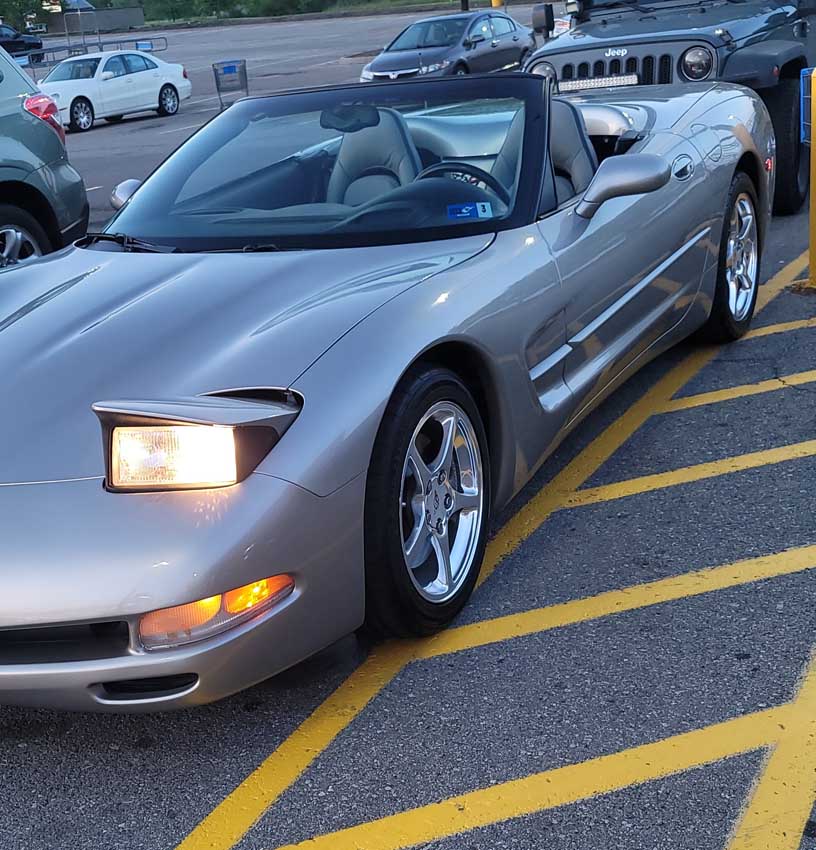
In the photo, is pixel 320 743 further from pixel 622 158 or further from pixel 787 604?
pixel 622 158

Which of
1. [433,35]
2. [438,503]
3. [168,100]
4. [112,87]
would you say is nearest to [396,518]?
[438,503]

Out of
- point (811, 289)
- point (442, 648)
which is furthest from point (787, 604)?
point (811, 289)

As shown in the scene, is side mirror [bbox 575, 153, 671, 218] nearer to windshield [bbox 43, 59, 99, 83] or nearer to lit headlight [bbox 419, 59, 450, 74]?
lit headlight [bbox 419, 59, 450, 74]

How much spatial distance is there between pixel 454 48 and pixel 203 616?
19803mm

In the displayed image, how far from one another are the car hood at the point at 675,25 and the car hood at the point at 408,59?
12296 millimetres

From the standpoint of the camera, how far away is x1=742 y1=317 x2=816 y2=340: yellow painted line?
5.65 metres

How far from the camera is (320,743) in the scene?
284 centimetres

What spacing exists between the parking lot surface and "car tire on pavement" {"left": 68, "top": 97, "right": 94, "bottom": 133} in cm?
1961

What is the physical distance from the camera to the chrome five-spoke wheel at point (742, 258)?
530 cm

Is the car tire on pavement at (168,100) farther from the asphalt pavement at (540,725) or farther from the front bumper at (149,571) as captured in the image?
the front bumper at (149,571)

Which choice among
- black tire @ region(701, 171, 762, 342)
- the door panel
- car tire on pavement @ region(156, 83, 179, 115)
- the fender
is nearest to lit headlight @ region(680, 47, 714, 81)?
the fender

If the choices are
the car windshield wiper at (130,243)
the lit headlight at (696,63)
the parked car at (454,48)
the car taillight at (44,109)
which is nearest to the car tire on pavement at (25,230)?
the car taillight at (44,109)

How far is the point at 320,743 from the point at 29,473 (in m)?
0.91

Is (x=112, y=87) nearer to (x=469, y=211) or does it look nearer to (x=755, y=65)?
(x=755, y=65)
